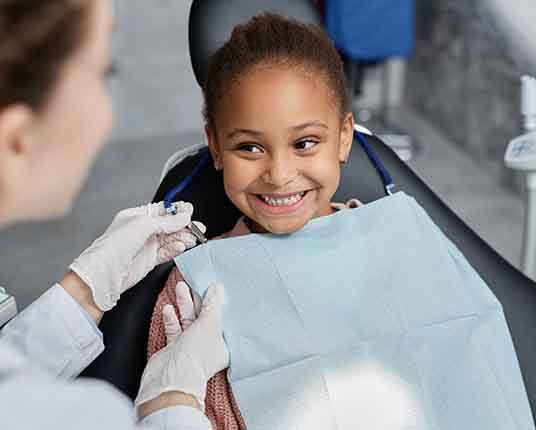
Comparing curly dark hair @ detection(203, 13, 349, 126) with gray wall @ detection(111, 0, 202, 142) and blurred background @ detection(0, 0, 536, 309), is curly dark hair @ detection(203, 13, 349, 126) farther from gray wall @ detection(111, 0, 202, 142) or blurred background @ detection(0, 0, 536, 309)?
gray wall @ detection(111, 0, 202, 142)

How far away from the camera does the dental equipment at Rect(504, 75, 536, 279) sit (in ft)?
5.26

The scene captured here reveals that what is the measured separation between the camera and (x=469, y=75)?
3.10 metres

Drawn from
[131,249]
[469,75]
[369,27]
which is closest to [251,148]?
[131,249]

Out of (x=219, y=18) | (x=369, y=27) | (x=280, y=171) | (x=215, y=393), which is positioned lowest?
(x=215, y=393)

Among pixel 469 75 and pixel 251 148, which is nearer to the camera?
pixel 251 148

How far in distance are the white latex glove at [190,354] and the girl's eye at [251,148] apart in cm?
23

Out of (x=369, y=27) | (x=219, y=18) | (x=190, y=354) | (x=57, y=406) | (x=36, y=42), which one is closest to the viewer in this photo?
(x=36, y=42)

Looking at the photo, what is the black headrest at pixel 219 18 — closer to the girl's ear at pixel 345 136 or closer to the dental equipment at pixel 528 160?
the girl's ear at pixel 345 136

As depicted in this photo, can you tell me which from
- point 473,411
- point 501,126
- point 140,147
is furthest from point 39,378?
point 140,147

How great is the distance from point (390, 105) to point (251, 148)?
252 centimetres

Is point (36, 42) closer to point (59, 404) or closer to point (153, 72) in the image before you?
point (59, 404)

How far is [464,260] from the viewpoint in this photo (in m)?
1.40

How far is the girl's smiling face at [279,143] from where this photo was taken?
4.01ft

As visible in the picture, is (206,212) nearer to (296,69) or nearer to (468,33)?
(296,69)
